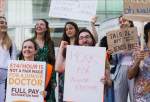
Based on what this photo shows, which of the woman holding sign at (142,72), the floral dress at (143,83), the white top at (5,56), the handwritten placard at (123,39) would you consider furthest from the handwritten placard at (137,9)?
the white top at (5,56)

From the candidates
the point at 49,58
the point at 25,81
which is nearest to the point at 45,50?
the point at 49,58

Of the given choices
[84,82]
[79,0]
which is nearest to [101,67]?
[84,82]

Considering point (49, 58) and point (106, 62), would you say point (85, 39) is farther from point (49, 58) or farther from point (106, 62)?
point (49, 58)

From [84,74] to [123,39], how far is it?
0.61 m

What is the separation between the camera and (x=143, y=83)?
200 inches

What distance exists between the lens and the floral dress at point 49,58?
568 centimetres

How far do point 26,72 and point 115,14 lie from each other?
3612 mm

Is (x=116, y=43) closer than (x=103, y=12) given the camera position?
Yes

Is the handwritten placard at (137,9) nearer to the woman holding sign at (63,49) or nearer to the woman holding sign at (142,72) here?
the woman holding sign at (142,72)

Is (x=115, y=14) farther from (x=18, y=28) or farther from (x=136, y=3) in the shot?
(x=136, y=3)

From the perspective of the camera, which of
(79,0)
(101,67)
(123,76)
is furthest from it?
(79,0)

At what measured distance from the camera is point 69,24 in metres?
6.04

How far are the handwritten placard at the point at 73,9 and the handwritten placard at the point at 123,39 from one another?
99cm

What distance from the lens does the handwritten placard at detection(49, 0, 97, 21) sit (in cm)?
655
